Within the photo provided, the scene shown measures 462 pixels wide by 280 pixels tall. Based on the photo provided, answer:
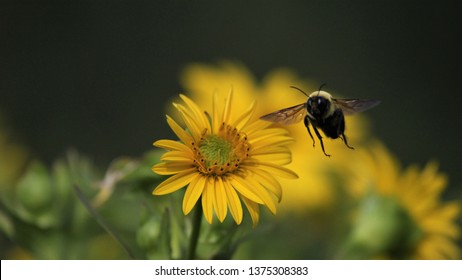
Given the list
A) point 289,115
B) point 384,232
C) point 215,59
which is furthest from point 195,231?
point 215,59

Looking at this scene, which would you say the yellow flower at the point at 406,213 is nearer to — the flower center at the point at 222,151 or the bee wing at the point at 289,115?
the bee wing at the point at 289,115

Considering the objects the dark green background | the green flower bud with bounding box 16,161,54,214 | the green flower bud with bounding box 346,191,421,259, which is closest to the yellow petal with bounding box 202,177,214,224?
the green flower bud with bounding box 16,161,54,214

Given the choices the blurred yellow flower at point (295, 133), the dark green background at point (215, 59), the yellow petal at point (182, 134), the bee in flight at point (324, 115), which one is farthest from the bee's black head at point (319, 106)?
the dark green background at point (215, 59)

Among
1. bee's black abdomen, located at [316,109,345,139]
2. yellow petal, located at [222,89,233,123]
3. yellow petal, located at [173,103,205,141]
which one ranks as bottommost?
yellow petal, located at [173,103,205,141]

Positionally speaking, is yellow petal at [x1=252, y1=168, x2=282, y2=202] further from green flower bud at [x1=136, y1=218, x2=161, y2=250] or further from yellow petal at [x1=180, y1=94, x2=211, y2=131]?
green flower bud at [x1=136, y1=218, x2=161, y2=250]

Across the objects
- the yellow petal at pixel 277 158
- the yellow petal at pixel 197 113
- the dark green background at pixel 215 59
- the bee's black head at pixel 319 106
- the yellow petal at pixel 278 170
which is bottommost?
the yellow petal at pixel 278 170

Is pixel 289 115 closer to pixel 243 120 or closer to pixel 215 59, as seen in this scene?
pixel 243 120
